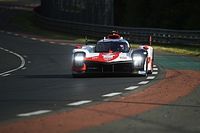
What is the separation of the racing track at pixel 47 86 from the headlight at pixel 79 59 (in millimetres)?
496

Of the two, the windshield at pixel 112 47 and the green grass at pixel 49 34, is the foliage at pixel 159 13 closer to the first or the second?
the green grass at pixel 49 34

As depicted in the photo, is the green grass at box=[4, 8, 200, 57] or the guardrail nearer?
the green grass at box=[4, 8, 200, 57]

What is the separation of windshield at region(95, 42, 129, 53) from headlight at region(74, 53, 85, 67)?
1.01m

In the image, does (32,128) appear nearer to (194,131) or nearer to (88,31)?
(194,131)

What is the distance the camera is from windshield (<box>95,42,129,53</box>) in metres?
21.2

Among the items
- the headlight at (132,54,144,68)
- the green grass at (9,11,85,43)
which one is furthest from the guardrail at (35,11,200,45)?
the headlight at (132,54,144,68)

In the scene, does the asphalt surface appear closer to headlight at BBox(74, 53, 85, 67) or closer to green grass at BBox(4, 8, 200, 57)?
headlight at BBox(74, 53, 85, 67)

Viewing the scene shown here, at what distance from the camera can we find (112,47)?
21.3 metres

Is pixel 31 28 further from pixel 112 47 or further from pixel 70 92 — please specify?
pixel 70 92

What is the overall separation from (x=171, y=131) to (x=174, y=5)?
39994mm

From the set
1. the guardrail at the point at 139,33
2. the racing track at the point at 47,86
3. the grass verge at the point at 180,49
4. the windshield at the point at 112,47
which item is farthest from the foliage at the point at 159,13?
the windshield at the point at 112,47

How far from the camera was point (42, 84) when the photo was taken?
18.4 meters

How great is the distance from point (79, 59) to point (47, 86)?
287 cm

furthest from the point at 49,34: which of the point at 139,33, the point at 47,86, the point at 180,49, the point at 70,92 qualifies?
the point at 70,92
